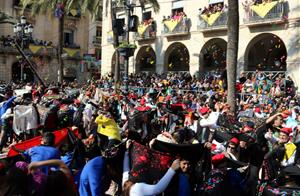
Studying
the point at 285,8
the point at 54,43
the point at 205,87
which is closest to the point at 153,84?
the point at 205,87

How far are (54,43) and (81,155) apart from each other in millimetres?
39987

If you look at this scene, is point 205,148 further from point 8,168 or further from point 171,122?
point 171,122

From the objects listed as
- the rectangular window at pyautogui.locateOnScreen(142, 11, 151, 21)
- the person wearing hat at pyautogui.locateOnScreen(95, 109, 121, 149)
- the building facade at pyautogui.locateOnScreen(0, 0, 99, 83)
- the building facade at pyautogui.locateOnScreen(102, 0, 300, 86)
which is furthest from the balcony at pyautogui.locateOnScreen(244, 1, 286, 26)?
the building facade at pyautogui.locateOnScreen(0, 0, 99, 83)

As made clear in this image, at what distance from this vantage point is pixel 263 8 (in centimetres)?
2070

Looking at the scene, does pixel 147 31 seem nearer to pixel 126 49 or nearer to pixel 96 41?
→ pixel 126 49

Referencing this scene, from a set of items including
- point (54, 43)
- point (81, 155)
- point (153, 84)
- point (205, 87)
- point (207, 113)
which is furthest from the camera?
point (54, 43)

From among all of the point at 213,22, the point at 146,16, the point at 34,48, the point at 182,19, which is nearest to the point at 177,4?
the point at 182,19

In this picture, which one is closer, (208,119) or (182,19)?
(208,119)

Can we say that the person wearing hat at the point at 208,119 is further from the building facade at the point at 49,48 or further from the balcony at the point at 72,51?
the balcony at the point at 72,51

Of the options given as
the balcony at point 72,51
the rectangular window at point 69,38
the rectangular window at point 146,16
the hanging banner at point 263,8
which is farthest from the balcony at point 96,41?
the hanging banner at point 263,8

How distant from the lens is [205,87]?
19.6 meters

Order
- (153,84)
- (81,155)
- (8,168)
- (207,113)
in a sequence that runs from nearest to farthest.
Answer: (8,168) → (81,155) → (207,113) → (153,84)

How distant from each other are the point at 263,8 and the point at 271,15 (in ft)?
1.83

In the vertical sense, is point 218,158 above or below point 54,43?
below
